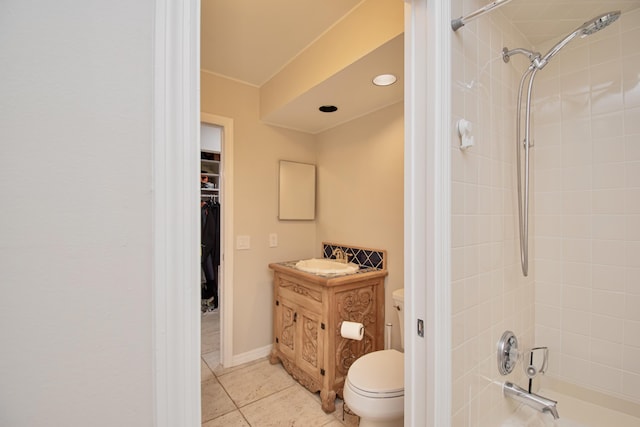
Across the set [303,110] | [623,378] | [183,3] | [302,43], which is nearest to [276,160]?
[303,110]

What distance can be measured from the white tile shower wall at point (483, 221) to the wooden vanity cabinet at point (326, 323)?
947 millimetres

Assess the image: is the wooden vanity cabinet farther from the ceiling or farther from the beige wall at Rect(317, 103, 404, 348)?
the ceiling

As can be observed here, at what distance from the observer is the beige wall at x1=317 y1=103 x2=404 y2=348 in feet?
7.04

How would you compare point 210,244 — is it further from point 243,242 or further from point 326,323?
point 326,323

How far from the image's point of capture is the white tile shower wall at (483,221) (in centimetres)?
100

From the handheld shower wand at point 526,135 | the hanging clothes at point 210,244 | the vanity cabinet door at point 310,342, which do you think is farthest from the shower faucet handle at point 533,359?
the hanging clothes at point 210,244

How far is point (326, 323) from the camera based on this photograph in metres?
1.92

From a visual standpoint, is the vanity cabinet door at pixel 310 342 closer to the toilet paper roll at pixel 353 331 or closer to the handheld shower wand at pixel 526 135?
the toilet paper roll at pixel 353 331

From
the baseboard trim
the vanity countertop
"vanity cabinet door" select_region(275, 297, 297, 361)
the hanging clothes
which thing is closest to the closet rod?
the vanity countertop

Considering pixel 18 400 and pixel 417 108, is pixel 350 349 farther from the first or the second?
pixel 18 400

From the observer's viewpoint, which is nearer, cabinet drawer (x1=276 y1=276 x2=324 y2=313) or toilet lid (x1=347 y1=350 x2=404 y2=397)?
toilet lid (x1=347 y1=350 x2=404 y2=397)

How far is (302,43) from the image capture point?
1.96 m

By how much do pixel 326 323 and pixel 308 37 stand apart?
6.48 feet

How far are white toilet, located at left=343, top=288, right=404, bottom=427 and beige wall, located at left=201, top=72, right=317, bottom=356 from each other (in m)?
1.24
